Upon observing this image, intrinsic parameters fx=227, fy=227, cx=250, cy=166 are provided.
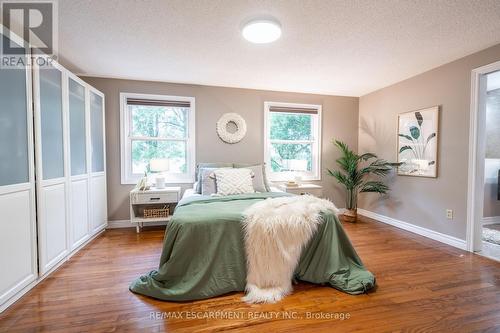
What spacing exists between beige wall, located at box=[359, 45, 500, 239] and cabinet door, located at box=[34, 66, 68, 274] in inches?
175

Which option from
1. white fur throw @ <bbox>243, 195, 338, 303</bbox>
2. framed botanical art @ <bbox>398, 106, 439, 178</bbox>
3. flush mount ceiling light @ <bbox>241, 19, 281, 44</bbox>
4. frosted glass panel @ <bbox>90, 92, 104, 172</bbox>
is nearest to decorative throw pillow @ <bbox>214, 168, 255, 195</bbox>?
white fur throw @ <bbox>243, 195, 338, 303</bbox>

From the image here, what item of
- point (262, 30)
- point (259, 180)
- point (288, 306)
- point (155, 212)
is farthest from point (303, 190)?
point (262, 30)

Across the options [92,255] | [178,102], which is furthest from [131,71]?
[92,255]

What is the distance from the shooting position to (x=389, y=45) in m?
2.42

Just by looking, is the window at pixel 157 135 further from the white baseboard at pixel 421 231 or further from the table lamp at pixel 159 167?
the white baseboard at pixel 421 231

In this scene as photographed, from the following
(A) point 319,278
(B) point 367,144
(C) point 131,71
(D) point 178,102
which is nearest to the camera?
(A) point 319,278

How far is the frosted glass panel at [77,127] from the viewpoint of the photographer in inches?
98.8

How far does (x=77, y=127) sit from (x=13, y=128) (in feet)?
3.17

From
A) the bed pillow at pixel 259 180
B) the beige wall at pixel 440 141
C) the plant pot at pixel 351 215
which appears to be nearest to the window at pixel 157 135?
the bed pillow at pixel 259 180

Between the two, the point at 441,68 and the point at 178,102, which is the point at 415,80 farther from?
the point at 178,102

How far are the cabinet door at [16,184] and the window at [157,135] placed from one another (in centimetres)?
168

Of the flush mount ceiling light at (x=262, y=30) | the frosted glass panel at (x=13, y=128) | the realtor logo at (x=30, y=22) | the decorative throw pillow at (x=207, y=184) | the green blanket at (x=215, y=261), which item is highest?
the realtor logo at (x=30, y=22)

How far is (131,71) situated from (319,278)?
135 inches

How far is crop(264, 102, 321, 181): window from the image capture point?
4.08 metres
